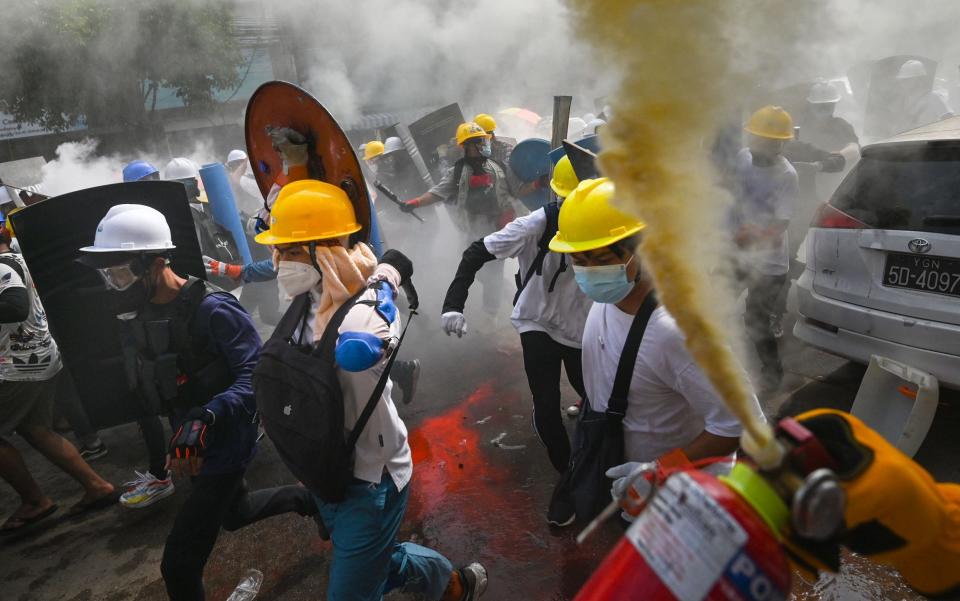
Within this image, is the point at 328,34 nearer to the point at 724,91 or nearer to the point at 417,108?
the point at 417,108

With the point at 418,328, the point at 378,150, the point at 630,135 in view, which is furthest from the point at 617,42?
the point at 378,150

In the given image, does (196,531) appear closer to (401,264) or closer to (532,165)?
(401,264)

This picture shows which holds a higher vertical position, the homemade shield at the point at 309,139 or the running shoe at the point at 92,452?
the homemade shield at the point at 309,139

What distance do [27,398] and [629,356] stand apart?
4087 mm

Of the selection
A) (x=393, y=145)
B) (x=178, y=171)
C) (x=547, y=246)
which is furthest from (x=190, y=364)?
(x=393, y=145)

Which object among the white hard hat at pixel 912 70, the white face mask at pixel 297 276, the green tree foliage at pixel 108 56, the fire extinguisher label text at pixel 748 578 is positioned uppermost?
the green tree foliage at pixel 108 56

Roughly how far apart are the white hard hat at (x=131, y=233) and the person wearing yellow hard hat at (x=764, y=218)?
12.6ft

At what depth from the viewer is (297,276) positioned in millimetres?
2260

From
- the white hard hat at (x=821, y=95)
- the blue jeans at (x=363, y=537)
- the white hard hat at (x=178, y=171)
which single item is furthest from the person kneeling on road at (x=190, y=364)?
the white hard hat at (x=821, y=95)

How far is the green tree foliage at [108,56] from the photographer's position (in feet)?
42.8

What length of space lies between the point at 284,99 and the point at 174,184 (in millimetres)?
1282

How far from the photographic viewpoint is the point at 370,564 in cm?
207

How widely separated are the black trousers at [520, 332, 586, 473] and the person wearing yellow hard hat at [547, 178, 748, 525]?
108cm

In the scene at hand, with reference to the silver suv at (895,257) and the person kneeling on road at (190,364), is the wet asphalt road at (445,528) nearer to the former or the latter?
the person kneeling on road at (190,364)
